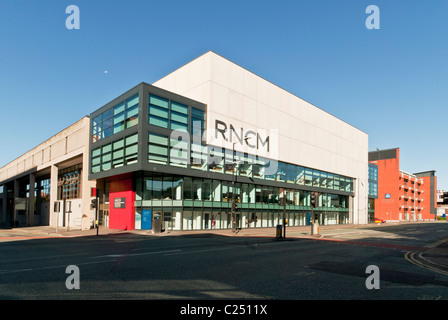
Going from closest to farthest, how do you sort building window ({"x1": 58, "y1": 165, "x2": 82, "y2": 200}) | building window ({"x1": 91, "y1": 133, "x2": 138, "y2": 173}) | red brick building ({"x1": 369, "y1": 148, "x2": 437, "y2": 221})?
building window ({"x1": 91, "y1": 133, "x2": 138, "y2": 173}) → building window ({"x1": 58, "y1": 165, "x2": 82, "y2": 200}) → red brick building ({"x1": 369, "y1": 148, "x2": 437, "y2": 221})

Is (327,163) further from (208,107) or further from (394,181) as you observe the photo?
(394,181)

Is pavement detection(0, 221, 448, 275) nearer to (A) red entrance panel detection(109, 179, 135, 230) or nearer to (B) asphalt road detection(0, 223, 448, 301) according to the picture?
(B) asphalt road detection(0, 223, 448, 301)

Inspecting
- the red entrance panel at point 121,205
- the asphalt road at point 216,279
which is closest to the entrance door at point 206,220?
the red entrance panel at point 121,205

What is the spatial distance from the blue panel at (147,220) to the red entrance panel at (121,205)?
1.40m

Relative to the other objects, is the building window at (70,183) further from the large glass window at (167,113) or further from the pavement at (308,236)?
the large glass window at (167,113)

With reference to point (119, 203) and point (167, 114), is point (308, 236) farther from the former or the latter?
point (119, 203)

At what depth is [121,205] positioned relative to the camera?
38125 millimetres

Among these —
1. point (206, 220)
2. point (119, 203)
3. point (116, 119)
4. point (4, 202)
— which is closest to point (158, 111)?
point (116, 119)

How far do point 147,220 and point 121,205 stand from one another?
14.4 feet

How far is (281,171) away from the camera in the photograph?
4841 centimetres

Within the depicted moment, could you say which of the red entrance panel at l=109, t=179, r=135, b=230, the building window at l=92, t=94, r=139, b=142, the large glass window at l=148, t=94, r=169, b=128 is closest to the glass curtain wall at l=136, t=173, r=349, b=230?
the red entrance panel at l=109, t=179, r=135, b=230

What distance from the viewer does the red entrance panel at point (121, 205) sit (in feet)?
120

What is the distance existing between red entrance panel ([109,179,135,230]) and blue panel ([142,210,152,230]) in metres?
1.40

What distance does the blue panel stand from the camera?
117 feet
